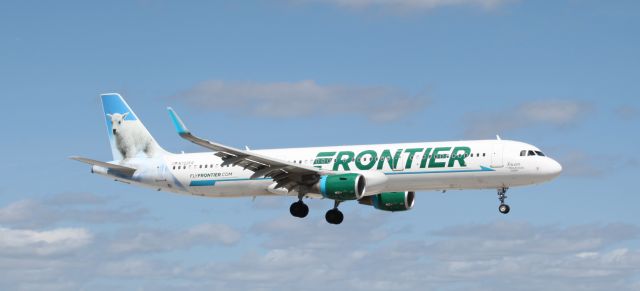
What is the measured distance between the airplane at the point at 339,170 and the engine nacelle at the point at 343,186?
0.05 meters

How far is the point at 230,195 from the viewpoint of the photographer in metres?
62.9

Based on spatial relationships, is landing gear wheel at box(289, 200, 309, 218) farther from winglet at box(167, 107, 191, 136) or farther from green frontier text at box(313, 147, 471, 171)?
winglet at box(167, 107, 191, 136)

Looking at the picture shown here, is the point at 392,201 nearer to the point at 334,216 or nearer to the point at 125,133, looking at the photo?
the point at 334,216

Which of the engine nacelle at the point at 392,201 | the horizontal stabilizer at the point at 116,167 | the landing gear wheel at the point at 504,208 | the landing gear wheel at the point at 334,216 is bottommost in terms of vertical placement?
the landing gear wheel at the point at 504,208

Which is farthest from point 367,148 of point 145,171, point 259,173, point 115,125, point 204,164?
point 115,125

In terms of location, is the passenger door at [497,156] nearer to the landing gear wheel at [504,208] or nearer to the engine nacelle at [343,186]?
the landing gear wheel at [504,208]

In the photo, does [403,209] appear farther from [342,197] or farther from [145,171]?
[145,171]

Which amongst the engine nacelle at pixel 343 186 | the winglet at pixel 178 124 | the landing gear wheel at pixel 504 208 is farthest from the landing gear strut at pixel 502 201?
the winglet at pixel 178 124

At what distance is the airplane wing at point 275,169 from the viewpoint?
56.4m

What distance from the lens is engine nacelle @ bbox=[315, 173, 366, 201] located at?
57.2 meters

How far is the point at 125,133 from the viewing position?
2712 inches

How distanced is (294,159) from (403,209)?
776cm

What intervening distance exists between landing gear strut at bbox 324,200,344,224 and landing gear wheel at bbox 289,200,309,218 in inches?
92.7

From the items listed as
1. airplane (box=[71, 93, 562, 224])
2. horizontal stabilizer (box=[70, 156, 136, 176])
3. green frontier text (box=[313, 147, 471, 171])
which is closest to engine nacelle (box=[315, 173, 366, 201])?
airplane (box=[71, 93, 562, 224])
